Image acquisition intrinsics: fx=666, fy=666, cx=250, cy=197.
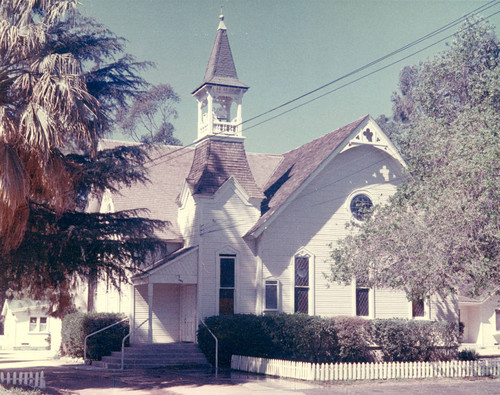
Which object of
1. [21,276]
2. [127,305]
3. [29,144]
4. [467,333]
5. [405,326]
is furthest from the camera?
[467,333]

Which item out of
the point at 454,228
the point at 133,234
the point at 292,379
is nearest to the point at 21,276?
the point at 133,234

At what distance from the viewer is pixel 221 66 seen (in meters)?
29.5

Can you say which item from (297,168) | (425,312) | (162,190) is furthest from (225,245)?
(425,312)

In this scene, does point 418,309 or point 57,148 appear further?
point 418,309

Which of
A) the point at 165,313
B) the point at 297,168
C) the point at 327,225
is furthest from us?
the point at 297,168

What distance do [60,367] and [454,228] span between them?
16549mm

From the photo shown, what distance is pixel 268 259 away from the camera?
2678 centimetres

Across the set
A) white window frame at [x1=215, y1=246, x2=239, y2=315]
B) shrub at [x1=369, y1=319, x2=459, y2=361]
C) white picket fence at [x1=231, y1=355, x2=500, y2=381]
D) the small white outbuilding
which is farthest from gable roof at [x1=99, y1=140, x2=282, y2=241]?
the small white outbuilding

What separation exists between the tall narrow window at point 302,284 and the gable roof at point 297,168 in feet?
8.06

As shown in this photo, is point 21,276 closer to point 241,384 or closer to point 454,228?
point 241,384

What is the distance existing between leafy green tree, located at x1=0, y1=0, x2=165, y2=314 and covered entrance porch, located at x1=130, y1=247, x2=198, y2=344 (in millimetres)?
5056

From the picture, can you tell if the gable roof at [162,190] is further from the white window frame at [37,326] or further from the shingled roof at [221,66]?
the white window frame at [37,326]

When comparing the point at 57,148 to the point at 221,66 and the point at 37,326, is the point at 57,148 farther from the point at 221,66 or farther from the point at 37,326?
the point at 37,326

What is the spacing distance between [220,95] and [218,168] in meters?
3.35
